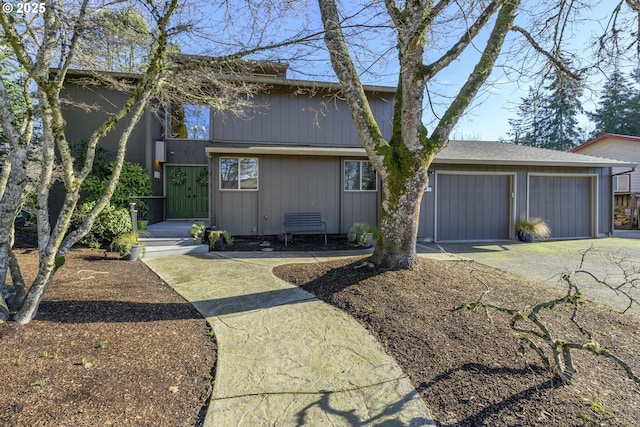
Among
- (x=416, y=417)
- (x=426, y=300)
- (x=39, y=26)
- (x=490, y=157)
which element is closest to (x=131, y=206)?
(x=39, y=26)

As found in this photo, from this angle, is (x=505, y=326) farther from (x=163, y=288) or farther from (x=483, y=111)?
(x=163, y=288)

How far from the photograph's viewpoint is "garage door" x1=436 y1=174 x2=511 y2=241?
29.7ft

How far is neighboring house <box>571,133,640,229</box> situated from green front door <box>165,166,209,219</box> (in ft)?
52.9

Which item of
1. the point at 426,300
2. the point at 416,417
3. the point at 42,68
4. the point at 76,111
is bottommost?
the point at 416,417

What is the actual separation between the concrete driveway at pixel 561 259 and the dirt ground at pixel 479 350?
2.47 feet

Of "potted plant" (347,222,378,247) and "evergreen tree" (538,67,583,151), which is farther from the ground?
"evergreen tree" (538,67,583,151)

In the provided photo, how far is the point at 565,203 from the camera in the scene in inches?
380

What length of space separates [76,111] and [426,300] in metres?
11.3

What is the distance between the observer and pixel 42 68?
2680 mm

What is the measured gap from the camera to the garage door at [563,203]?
9.48 metres

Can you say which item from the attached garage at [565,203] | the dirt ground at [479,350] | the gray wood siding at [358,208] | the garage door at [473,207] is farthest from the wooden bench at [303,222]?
the attached garage at [565,203]

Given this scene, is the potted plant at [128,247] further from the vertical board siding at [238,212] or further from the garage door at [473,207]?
the garage door at [473,207]

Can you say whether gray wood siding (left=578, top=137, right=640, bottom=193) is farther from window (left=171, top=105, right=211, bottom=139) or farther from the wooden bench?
window (left=171, top=105, right=211, bottom=139)

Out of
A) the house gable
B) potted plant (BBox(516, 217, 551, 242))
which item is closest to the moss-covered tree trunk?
potted plant (BBox(516, 217, 551, 242))
